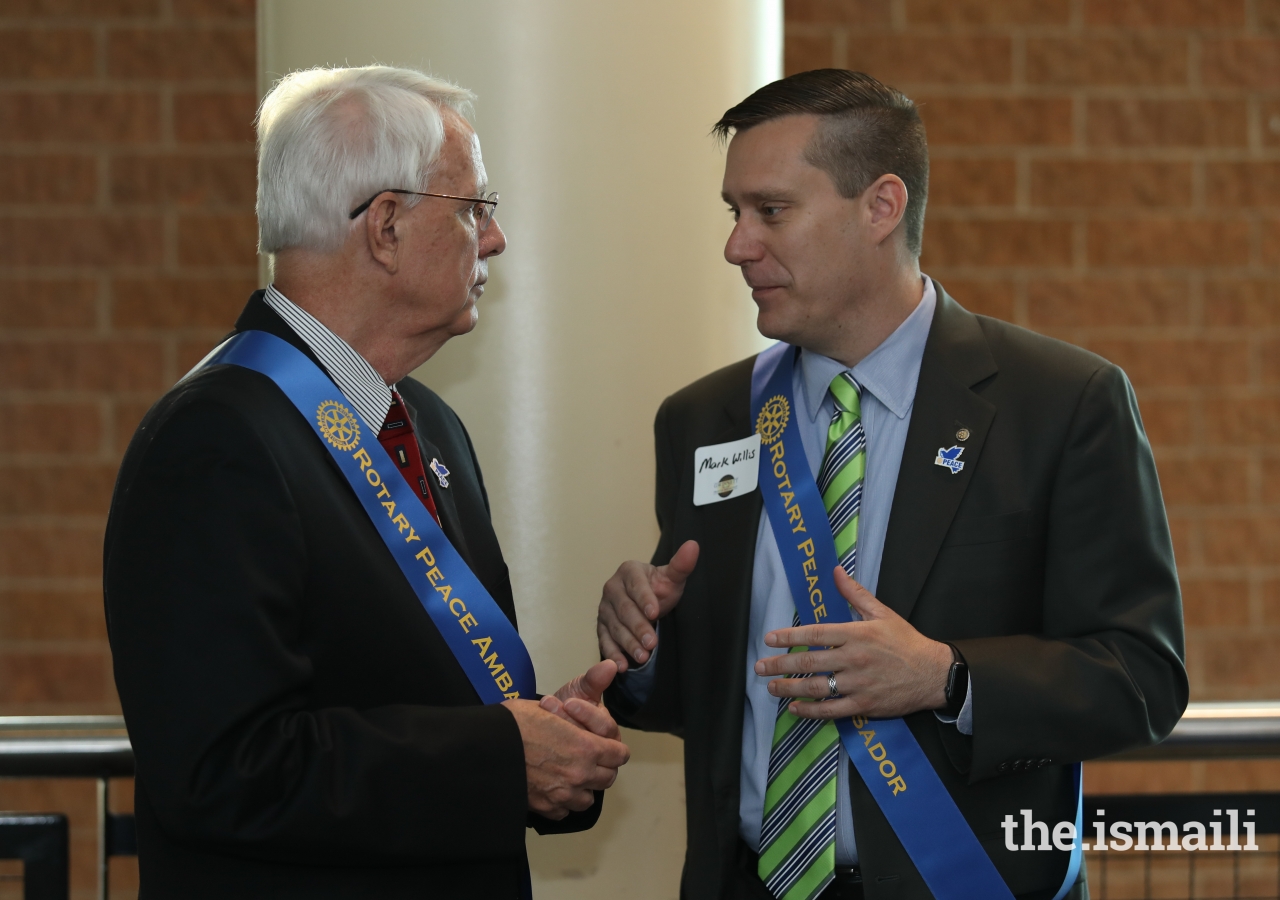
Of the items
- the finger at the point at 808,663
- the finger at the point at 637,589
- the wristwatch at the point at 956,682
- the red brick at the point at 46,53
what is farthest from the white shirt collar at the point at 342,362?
the red brick at the point at 46,53

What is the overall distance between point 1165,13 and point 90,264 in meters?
3.95

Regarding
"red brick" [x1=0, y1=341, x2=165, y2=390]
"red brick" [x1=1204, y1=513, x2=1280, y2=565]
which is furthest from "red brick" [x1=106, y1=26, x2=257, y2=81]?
"red brick" [x1=1204, y1=513, x2=1280, y2=565]

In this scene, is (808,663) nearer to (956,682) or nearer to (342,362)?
(956,682)

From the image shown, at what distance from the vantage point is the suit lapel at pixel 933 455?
5.80 ft

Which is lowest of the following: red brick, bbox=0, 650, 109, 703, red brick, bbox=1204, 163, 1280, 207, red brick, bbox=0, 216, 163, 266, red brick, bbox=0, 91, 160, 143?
red brick, bbox=0, 650, 109, 703

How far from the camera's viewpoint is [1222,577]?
4652mm

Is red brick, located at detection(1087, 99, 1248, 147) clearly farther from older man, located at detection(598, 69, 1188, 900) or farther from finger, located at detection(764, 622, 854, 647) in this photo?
finger, located at detection(764, 622, 854, 647)

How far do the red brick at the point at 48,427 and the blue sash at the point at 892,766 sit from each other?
323 cm

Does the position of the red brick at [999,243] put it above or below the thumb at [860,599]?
above

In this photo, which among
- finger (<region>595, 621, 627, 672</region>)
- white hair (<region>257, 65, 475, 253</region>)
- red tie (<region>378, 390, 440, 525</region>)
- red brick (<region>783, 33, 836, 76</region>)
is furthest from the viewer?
red brick (<region>783, 33, 836, 76</region>)

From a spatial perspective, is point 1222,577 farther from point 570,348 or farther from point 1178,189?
point 570,348

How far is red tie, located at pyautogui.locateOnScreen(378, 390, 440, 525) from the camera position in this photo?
180 centimetres

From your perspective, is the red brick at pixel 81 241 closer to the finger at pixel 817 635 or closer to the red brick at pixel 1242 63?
the finger at pixel 817 635

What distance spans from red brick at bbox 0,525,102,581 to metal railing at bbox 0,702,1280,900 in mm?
2066
